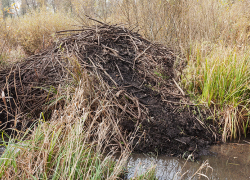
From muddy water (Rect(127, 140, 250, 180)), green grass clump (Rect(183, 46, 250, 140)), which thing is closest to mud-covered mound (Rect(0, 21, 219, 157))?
muddy water (Rect(127, 140, 250, 180))

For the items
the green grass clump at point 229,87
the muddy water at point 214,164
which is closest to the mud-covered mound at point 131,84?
the muddy water at point 214,164

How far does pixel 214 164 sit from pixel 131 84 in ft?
5.93

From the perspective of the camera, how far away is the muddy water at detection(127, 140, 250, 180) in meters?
2.26

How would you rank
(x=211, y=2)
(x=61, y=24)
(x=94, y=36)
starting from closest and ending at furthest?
(x=94, y=36) → (x=211, y=2) → (x=61, y=24)

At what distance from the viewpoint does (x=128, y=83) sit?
339cm

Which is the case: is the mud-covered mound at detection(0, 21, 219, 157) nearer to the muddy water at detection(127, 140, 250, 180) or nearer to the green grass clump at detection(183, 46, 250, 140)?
the muddy water at detection(127, 140, 250, 180)

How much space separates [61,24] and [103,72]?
25.0 ft

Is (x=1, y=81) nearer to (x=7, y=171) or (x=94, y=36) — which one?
(x=94, y=36)

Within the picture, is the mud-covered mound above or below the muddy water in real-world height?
above

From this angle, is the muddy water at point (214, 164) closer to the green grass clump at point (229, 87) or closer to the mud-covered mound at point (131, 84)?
the mud-covered mound at point (131, 84)

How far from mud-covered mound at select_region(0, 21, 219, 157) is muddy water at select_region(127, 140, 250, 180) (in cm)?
17

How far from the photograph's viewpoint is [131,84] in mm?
3404

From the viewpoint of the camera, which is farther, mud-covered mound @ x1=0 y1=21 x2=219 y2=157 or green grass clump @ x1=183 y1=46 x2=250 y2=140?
green grass clump @ x1=183 y1=46 x2=250 y2=140

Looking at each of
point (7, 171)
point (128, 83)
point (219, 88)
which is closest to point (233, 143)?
point (219, 88)
